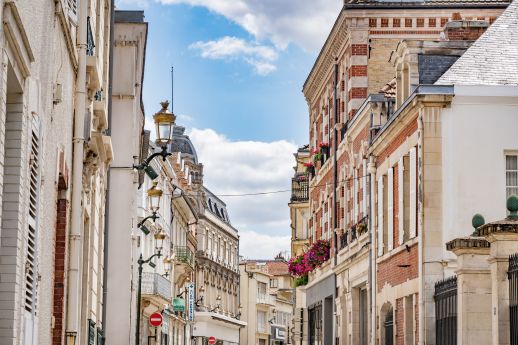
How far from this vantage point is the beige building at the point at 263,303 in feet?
378

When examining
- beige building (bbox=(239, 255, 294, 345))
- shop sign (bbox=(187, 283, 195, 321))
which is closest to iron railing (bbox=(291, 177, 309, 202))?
shop sign (bbox=(187, 283, 195, 321))

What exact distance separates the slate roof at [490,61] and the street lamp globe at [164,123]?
22.6ft

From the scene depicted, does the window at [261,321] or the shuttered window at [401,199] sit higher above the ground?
the window at [261,321]

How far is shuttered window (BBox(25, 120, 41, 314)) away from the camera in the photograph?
31.2 ft

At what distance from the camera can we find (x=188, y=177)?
81.7 m

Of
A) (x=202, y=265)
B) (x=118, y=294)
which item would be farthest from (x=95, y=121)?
(x=202, y=265)

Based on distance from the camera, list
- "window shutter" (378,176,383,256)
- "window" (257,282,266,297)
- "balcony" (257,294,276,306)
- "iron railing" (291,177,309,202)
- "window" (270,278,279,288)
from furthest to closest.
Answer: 1. "window" (270,278,279,288)
2. "balcony" (257,294,276,306)
3. "window" (257,282,266,297)
4. "iron railing" (291,177,309,202)
5. "window shutter" (378,176,383,256)

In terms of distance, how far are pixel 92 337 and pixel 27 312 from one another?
7.34 meters

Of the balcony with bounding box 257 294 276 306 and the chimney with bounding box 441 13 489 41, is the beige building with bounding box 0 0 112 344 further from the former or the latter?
the balcony with bounding box 257 294 276 306

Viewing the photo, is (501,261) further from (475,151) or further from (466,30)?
(466,30)

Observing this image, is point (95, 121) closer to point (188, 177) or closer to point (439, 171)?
→ point (439, 171)

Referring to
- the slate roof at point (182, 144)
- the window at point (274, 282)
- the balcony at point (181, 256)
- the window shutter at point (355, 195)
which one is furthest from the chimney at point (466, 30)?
the window at point (274, 282)

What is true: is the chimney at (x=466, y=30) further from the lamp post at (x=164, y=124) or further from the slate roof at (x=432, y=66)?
the lamp post at (x=164, y=124)

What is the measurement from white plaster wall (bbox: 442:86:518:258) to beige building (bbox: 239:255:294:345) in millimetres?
86712
